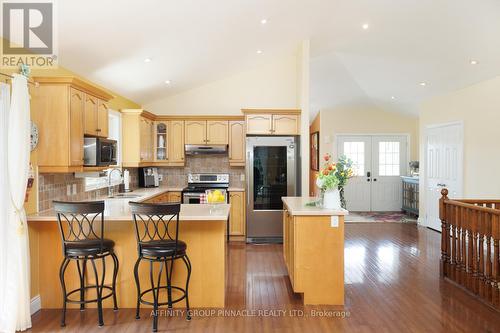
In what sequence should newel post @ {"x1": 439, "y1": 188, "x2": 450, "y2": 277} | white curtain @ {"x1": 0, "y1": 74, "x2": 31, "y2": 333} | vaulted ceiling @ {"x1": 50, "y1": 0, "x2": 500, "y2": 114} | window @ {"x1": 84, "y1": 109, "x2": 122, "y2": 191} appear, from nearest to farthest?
1. white curtain @ {"x1": 0, "y1": 74, "x2": 31, "y2": 333}
2. vaulted ceiling @ {"x1": 50, "y1": 0, "x2": 500, "y2": 114}
3. newel post @ {"x1": 439, "y1": 188, "x2": 450, "y2": 277}
4. window @ {"x1": 84, "y1": 109, "x2": 122, "y2": 191}

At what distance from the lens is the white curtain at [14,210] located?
2.89m

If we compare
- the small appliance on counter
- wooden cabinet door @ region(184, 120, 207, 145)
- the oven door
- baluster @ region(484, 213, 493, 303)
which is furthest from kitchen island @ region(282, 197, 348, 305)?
the small appliance on counter

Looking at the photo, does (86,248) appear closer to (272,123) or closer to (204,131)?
(204,131)

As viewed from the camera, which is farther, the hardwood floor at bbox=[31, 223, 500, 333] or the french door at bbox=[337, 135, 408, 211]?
the french door at bbox=[337, 135, 408, 211]

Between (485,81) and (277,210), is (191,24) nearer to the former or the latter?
(277,210)

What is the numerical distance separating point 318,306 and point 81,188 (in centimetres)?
307

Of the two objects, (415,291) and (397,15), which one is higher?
(397,15)

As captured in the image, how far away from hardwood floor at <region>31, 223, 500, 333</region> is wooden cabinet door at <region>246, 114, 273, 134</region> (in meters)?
2.19

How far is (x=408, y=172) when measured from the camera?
9.48 meters

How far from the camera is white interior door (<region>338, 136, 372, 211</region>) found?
952cm

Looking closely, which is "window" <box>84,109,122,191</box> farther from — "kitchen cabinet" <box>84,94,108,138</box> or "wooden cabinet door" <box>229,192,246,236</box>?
"wooden cabinet door" <box>229,192,246,236</box>

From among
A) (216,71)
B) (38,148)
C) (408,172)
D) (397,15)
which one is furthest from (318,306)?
(408,172)

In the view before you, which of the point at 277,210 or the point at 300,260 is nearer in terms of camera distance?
the point at 300,260

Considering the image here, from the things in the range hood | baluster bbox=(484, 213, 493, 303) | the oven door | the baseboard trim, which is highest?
the range hood
